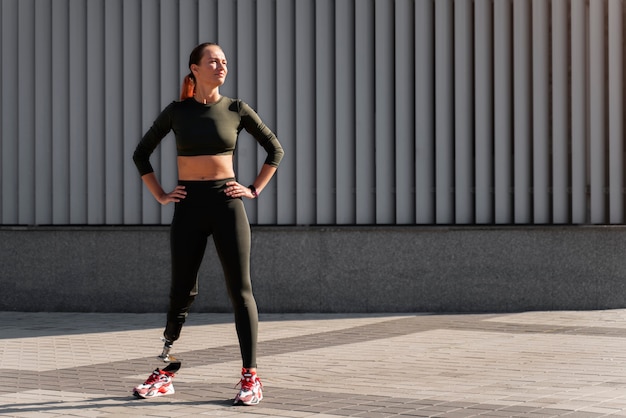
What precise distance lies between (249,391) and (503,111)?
6.98m

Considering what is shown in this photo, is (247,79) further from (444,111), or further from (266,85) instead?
(444,111)

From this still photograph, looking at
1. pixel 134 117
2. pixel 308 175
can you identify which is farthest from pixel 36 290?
pixel 308 175

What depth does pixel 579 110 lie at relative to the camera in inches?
510

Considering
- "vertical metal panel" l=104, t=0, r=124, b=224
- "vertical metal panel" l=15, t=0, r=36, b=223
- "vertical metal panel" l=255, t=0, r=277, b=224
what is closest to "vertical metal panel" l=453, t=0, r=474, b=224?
"vertical metal panel" l=255, t=0, r=277, b=224

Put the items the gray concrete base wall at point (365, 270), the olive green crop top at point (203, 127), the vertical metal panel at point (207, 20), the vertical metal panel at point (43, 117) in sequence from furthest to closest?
the vertical metal panel at point (43, 117), the vertical metal panel at point (207, 20), the gray concrete base wall at point (365, 270), the olive green crop top at point (203, 127)

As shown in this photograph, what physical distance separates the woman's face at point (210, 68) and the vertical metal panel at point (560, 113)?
6675 millimetres

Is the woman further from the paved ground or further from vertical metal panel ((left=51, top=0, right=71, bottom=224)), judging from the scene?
vertical metal panel ((left=51, top=0, right=71, bottom=224))

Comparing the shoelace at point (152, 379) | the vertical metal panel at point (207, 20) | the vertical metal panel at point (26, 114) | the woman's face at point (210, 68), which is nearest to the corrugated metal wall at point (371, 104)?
the vertical metal panel at point (207, 20)

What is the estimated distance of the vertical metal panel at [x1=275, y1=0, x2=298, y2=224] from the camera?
13.4 meters

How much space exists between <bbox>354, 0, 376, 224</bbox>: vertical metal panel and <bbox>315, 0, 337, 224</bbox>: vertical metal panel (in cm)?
28

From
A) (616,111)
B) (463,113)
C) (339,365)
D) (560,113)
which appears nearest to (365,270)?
(463,113)

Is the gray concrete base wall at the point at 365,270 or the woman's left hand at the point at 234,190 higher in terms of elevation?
the woman's left hand at the point at 234,190

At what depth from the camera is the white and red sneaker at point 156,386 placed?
7102 millimetres

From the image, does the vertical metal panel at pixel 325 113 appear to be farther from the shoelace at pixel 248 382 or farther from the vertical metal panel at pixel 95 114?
the shoelace at pixel 248 382
